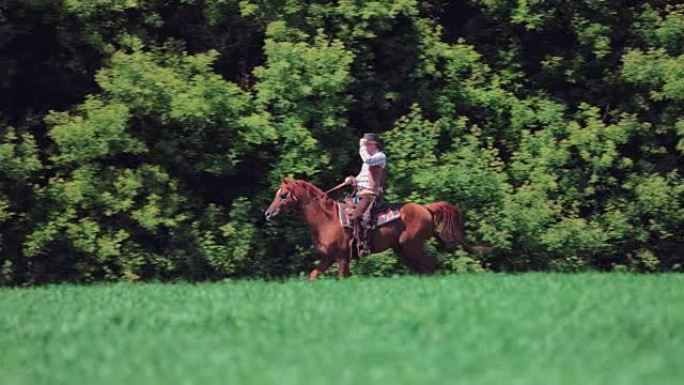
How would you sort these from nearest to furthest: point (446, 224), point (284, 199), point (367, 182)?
point (367, 182) < point (284, 199) < point (446, 224)

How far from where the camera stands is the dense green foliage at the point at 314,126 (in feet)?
86.4

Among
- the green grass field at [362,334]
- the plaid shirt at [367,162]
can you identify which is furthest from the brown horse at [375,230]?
the green grass field at [362,334]

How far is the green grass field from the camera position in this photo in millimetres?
10688

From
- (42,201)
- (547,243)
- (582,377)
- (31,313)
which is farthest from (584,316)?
(42,201)

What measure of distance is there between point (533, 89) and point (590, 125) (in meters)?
2.34

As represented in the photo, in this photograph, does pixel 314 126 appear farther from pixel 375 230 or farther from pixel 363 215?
pixel 363 215

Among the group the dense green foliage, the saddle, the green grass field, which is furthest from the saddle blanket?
the dense green foliage

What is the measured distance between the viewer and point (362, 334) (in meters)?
12.8

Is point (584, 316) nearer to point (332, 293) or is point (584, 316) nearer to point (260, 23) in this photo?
point (332, 293)

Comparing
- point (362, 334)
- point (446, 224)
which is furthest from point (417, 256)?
point (362, 334)

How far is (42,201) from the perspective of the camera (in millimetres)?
26438

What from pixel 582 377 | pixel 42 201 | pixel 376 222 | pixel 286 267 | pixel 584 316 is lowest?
pixel 286 267

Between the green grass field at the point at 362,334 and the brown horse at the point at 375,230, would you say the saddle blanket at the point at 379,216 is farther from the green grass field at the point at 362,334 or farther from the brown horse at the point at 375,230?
the green grass field at the point at 362,334

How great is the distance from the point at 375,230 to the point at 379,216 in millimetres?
264
